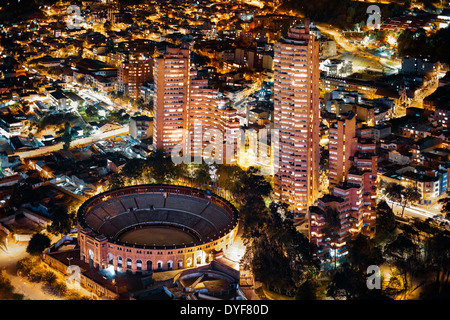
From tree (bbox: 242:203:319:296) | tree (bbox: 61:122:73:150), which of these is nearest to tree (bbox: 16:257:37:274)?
tree (bbox: 242:203:319:296)

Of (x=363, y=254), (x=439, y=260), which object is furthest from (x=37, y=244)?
(x=439, y=260)

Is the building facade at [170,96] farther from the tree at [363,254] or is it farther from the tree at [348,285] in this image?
the tree at [348,285]

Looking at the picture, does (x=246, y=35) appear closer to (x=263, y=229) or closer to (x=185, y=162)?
(x=185, y=162)

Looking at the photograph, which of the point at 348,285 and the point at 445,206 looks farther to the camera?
the point at 445,206

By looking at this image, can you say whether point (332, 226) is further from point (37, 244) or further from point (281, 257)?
point (37, 244)

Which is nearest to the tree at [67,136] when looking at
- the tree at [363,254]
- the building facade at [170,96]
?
the building facade at [170,96]

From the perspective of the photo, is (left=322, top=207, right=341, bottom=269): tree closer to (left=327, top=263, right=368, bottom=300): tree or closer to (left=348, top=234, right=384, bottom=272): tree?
(left=348, top=234, right=384, bottom=272): tree
